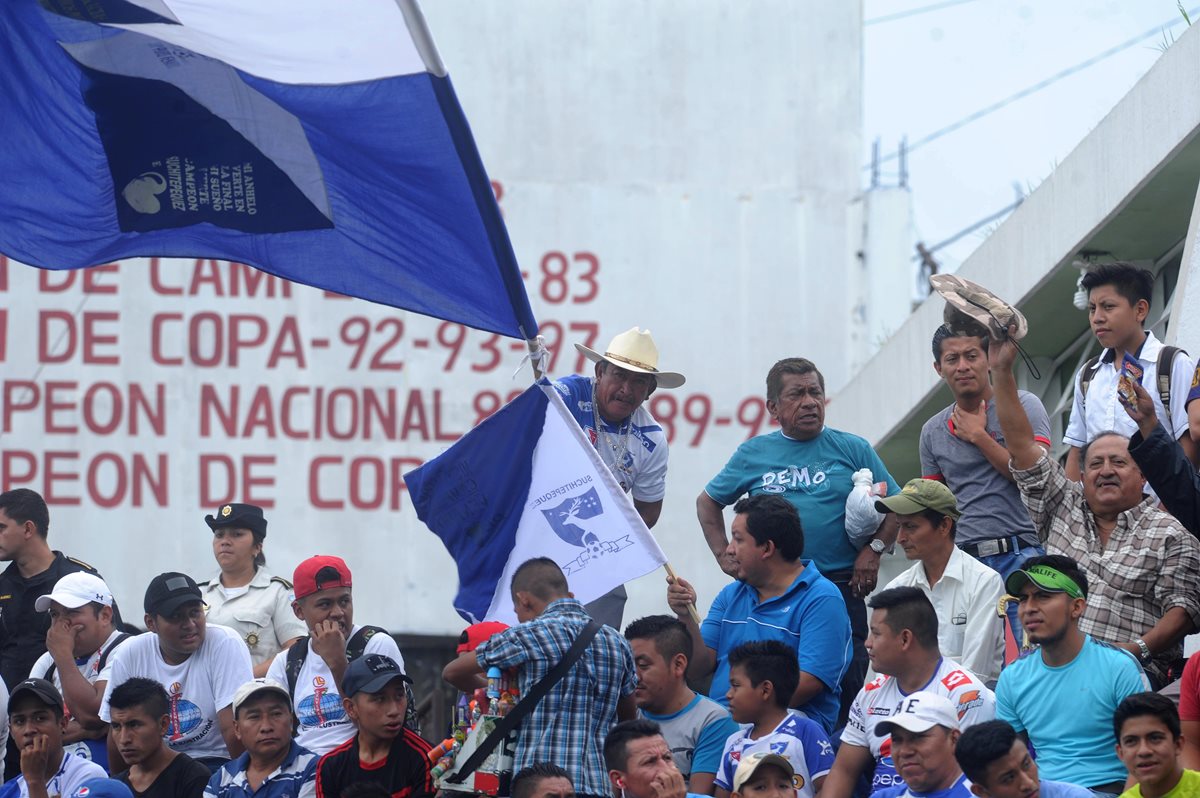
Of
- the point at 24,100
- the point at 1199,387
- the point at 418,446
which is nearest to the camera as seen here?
the point at 1199,387

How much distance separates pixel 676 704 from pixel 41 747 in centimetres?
267

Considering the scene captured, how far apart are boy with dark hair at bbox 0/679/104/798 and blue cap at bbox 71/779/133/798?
329 millimetres

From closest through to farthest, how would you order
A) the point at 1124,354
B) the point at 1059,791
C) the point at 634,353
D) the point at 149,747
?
the point at 1059,791 < the point at 1124,354 < the point at 149,747 < the point at 634,353

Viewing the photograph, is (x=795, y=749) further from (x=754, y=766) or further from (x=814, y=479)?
(x=814, y=479)

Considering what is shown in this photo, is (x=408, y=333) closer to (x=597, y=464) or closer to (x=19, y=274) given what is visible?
(x=19, y=274)

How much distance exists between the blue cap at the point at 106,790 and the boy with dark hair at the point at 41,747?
0.33 m

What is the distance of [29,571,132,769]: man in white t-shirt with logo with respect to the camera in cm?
842

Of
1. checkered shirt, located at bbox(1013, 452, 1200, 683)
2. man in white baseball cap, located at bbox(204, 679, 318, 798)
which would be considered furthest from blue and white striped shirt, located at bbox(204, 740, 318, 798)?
checkered shirt, located at bbox(1013, 452, 1200, 683)

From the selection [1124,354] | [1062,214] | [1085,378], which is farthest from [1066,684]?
[1062,214]

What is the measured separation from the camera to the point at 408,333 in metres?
14.9

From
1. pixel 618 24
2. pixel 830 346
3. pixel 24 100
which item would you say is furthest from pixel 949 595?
pixel 618 24

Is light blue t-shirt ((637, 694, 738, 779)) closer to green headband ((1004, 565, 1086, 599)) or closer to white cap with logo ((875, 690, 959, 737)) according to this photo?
white cap with logo ((875, 690, 959, 737))

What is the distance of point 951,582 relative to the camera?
7.51 m

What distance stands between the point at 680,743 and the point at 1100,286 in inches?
97.4
